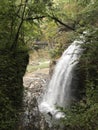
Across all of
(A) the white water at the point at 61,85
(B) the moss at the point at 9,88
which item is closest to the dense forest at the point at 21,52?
(B) the moss at the point at 9,88

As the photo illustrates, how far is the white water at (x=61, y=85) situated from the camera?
995 centimetres

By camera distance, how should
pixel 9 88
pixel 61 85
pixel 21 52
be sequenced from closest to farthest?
pixel 9 88, pixel 21 52, pixel 61 85

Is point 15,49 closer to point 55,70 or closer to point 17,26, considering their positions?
point 17,26

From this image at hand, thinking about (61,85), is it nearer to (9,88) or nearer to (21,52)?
(21,52)

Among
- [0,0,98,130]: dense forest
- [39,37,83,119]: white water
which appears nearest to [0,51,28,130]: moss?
[0,0,98,130]: dense forest

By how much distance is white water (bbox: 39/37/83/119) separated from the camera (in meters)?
9.95

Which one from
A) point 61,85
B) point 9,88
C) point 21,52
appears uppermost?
point 21,52

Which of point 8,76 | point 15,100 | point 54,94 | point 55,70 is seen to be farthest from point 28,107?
point 55,70

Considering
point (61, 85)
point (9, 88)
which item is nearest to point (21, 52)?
point (9, 88)

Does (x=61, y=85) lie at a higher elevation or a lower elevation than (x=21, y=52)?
lower

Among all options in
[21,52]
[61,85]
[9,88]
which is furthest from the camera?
[61,85]

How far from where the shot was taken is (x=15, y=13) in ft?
16.9

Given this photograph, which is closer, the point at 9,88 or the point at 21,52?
the point at 9,88

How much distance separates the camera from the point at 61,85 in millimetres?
10742
